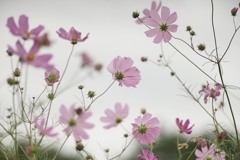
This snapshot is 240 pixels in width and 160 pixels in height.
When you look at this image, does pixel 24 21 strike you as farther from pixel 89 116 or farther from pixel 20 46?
pixel 89 116

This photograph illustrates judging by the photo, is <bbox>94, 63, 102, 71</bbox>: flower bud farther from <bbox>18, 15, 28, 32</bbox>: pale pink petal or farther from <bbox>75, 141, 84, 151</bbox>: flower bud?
<bbox>75, 141, 84, 151</bbox>: flower bud

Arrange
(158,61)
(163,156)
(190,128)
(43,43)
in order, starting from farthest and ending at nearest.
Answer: (163,156) → (158,61) → (190,128) → (43,43)

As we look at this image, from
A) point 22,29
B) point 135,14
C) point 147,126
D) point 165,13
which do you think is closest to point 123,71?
point 147,126

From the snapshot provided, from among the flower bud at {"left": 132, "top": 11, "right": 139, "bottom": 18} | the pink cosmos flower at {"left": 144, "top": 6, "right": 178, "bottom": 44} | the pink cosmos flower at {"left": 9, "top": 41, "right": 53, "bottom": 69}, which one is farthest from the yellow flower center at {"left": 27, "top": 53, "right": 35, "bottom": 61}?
the flower bud at {"left": 132, "top": 11, "right": 139, "bottom": 18}

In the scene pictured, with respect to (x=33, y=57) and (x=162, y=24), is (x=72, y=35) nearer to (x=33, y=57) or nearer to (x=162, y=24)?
(x=33, y=57)

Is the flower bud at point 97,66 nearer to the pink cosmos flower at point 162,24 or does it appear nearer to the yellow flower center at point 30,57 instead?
the yellow flower center at point 30,57

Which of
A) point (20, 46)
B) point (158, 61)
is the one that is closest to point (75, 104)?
point (20, 46)
